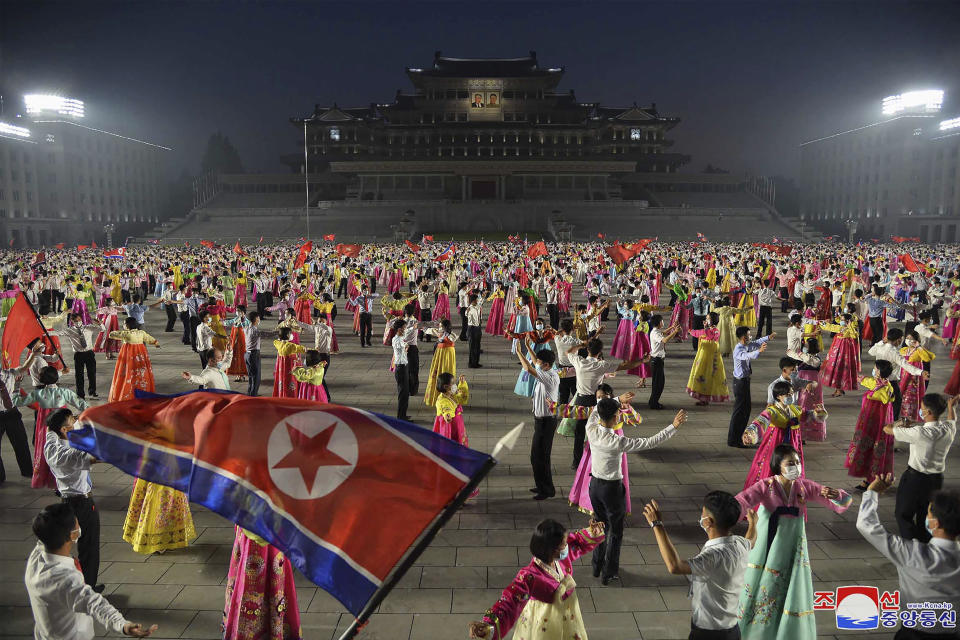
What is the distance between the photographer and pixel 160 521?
17.5 ft

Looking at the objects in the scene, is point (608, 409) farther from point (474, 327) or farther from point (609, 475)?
point (474, 327)

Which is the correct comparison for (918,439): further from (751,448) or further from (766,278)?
(766,278)

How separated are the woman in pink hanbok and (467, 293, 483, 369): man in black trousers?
963 centimetres

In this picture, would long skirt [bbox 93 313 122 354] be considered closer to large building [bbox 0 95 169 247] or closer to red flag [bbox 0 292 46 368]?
red flag [bbox 0 292 46 368]

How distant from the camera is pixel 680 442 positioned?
8.27 meters

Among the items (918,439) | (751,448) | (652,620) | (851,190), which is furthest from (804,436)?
(851,190)

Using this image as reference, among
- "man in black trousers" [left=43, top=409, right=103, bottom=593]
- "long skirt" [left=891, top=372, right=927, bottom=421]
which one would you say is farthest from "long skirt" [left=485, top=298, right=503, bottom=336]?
"man in black trousers" [left=43, top=409, right=103, bottom=593]

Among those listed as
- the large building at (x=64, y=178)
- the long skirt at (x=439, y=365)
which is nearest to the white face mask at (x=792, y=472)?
the long skirt at (x=439, y=365)

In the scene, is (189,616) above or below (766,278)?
below

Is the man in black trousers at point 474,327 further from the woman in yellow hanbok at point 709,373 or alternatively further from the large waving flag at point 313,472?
the large waving flag at point 313,472

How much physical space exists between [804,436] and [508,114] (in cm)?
6335

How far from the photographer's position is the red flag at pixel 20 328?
6488 mm

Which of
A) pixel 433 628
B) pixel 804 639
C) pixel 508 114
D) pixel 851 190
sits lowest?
pixel 433 628

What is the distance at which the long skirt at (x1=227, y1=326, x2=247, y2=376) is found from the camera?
11.0m
